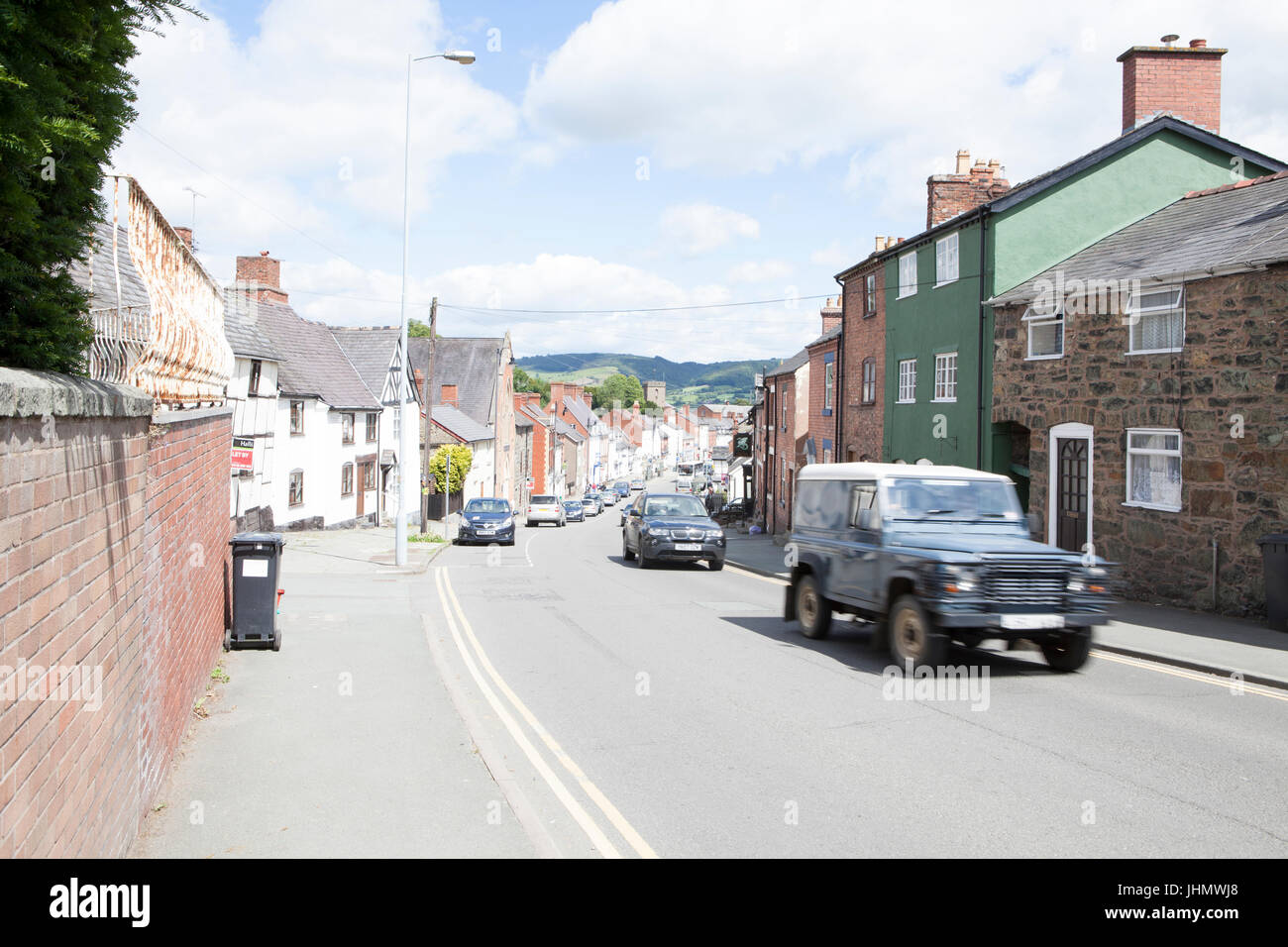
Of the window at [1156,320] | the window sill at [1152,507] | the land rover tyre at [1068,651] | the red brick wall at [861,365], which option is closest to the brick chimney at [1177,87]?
the window at [1156,320]

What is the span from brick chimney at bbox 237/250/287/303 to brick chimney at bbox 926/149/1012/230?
24.7 meters

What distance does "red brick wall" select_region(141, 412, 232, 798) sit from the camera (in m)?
5.95

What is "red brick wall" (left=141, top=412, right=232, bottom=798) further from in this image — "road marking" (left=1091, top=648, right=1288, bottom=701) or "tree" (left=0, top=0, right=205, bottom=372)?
"road marking" (left=1091, top=648, right=1288, bottom=701)

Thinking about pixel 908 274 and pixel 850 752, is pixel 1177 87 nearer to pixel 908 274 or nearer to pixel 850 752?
pixel 908 274

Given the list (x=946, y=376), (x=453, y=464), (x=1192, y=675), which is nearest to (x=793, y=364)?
(x=453, y=464)

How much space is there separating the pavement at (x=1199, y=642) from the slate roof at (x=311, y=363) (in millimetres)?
26252

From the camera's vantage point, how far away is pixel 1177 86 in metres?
21.7

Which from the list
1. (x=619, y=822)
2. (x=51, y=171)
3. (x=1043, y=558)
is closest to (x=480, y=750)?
(x=619, y=822)

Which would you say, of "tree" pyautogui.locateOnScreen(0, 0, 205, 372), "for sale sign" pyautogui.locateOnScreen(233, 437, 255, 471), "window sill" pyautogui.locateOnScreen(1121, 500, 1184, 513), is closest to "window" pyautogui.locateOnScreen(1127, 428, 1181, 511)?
"window sill" pyautogui.locateOnScreen(1121, 500, 1184, 513)

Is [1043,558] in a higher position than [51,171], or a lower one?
lower
